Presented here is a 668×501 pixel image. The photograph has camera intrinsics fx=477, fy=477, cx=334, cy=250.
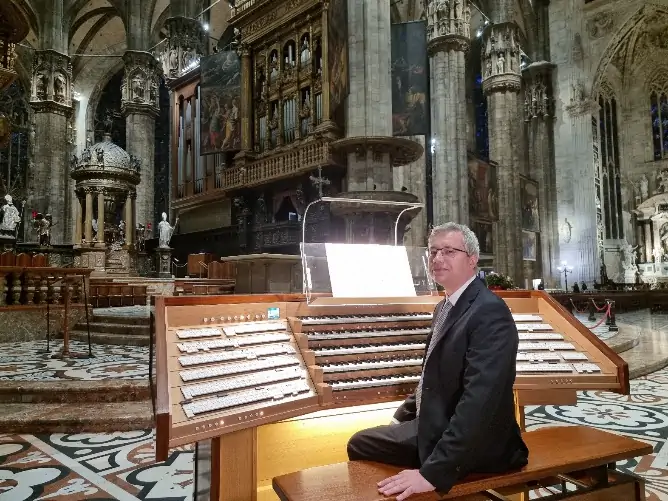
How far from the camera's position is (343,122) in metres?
12.8

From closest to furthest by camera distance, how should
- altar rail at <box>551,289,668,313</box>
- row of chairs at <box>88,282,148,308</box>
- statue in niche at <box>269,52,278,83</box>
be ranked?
1. row of chairs at <box>88,282,148,308</box>
2. statue in niche at <box>269,52,278,83</box>
3. altar rail at <box>551,289,668,313</box>

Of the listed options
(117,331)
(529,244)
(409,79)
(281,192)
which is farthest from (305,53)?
(529,244)

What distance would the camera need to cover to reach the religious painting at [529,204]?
2109cm

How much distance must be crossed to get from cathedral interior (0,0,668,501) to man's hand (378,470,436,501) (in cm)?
60

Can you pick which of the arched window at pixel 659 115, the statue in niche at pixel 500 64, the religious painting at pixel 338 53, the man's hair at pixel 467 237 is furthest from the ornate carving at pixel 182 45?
the arched window at pixel 659 115

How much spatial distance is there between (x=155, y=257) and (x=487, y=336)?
16572 mm

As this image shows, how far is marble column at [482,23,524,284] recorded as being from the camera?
19.4 meters

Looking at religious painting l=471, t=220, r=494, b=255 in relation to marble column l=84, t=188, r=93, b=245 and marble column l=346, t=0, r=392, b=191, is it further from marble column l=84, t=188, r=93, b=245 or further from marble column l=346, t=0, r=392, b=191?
marble column l=84, t=188, r=93, b=245

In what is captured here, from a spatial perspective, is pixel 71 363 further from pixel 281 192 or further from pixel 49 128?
pixel 49 128

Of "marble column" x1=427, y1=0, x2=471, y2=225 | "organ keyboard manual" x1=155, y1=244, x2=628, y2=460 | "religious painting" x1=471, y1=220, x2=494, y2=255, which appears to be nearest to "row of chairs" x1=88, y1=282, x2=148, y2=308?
"marble column" x1=427, y1=0, x2=471, y2=225

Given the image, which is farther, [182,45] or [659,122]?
[659,122]

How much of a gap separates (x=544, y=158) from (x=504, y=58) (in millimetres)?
5332

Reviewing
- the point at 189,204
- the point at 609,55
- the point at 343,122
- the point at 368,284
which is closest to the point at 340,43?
the point at 343,122

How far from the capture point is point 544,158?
2270 cm
